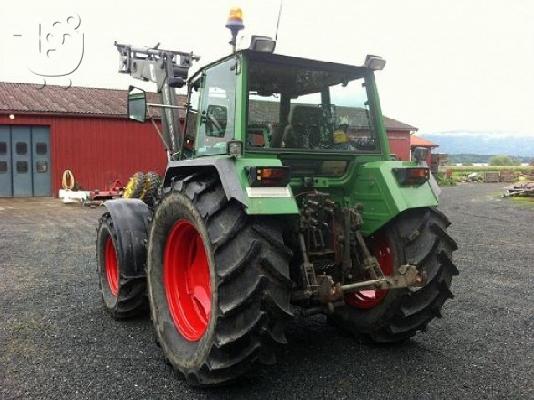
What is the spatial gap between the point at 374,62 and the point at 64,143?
1737 cm

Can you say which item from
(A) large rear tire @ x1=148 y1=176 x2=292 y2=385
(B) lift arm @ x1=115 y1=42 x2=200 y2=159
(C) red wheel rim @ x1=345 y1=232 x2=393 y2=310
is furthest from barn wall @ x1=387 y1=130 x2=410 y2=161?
(A) large rear tire @ x1=148 y1=176 x2=292 y2=385

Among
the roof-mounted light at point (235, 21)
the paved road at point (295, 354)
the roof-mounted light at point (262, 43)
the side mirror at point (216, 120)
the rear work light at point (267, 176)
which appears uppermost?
the roof-mounted light at point (235, 21)

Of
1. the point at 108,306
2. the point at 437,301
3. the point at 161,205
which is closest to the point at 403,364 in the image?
the point at 437,301

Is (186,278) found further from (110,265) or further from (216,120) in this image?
(110,265)

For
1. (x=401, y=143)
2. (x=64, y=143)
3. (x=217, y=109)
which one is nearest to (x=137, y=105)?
(x=217, y=109)

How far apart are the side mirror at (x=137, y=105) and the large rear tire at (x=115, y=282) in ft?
3.35

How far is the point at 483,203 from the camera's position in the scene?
61.8 ft

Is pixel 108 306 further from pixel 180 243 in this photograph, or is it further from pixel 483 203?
pixel 483 203

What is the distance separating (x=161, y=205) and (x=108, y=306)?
1.71 meters

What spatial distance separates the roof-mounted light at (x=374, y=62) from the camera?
395 centimetres

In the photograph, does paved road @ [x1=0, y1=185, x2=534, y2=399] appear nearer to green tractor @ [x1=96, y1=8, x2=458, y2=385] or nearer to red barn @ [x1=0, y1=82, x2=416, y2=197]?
green tractor @ [x1=96, y1=8, x2=458, y2=385]

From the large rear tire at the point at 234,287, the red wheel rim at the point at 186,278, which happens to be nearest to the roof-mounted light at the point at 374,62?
the large rear tire at the point at 234,287

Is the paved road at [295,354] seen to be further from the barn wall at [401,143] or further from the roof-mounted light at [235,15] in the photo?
the barn wall at [401,143]

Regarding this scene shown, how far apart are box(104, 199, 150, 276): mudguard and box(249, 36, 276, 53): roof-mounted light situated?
209cm
